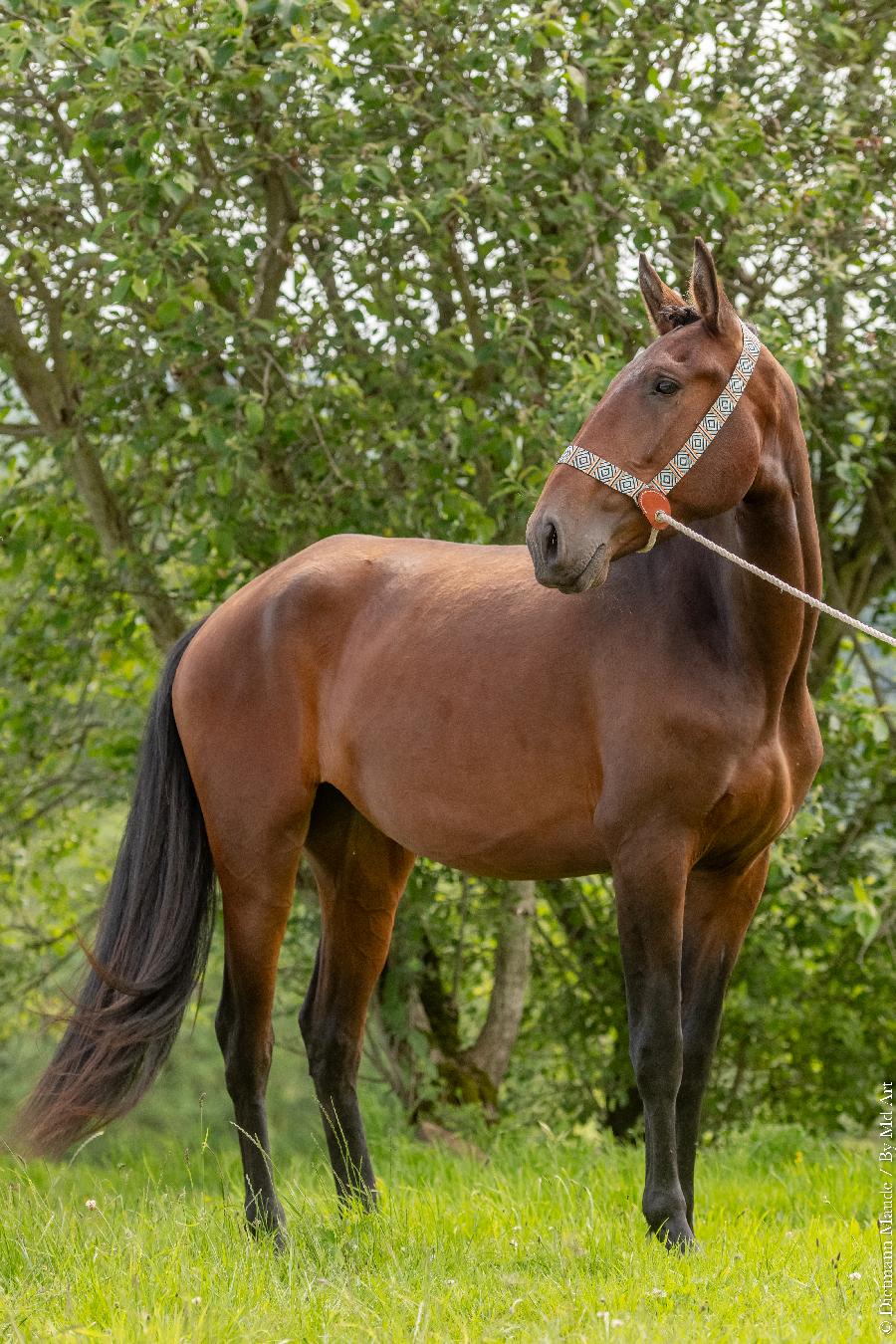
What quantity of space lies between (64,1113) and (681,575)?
2.17 metres

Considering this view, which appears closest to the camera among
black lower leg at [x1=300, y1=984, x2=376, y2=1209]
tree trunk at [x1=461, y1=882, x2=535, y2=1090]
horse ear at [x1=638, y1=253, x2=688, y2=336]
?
horse ear at [x1=638, y1=253, x2=688, y2=336]

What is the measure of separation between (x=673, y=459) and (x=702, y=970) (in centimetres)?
129

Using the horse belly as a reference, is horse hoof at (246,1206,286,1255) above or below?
below

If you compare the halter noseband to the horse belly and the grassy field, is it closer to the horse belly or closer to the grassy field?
the horse belly

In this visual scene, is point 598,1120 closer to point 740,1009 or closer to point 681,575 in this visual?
point 740,1009

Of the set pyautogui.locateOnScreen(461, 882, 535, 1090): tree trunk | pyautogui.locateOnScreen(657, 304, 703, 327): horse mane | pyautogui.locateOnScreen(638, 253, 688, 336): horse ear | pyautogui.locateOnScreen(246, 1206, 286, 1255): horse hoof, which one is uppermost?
pyautogui.locateOnScreen(638, 253, 688, 336): horse ear

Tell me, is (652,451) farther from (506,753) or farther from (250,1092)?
(250,1092)

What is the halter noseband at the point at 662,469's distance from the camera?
2.98 m

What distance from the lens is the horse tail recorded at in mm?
3861

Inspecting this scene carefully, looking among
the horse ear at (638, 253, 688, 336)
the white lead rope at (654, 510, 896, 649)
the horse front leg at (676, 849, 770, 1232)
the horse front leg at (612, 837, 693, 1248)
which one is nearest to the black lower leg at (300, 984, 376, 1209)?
the horse front leg at (676, 849, 770, 1232)

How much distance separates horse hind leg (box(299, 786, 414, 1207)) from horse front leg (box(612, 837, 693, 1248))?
1.14 m

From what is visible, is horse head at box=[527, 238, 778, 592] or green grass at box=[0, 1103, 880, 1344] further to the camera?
horse head at box=[527, 238, 778, 592]

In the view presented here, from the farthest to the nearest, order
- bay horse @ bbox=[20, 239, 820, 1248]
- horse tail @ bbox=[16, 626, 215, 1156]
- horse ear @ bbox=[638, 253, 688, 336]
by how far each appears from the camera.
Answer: horse tail @ bbox=[16, 626, 215, 1156] → horse ear @ bbox=[638, 253, 688, 336] → bay horse @ bbox=[20, 239, 820, 1248]

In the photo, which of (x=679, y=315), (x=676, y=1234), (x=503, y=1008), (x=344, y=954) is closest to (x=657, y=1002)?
(x=676, y=1234)
